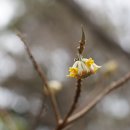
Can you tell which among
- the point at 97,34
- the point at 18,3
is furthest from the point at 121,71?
the point at 18,3

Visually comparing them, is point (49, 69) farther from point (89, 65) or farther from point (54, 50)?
point (89, 65)

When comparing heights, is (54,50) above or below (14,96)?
below

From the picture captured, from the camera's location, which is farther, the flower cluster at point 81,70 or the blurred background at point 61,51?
the blurred background at point 61,51

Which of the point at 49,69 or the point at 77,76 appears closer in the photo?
the point at 77,76

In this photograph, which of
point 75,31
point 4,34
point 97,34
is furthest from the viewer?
point 75,31

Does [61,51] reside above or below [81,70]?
below

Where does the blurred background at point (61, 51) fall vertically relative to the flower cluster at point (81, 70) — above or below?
below

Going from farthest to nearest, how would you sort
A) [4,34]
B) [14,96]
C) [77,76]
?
[4,34] < [14,96] < [77,76]

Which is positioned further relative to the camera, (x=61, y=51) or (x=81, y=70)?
(x=61, y=51)
